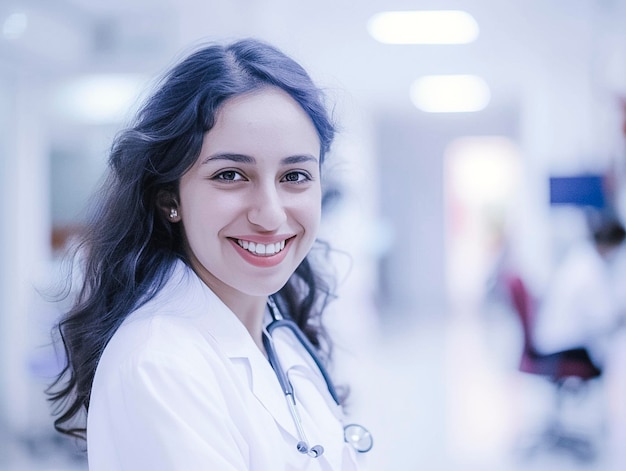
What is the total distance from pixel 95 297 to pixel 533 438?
3.26 meters

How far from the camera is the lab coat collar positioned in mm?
975

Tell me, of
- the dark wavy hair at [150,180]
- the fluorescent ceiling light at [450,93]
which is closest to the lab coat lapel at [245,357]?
the dark wavy hair at [150,180]

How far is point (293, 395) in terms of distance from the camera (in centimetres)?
105

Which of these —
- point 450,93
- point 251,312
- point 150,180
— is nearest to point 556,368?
point 251,312

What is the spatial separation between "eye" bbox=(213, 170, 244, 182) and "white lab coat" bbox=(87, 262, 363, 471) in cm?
17

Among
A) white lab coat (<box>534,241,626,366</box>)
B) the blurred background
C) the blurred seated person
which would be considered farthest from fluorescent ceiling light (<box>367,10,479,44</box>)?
white lab coat (<box>534,241,626,366</box>)

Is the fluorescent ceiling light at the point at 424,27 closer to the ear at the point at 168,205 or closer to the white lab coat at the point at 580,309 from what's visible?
the white lab coat at the point at 580,309

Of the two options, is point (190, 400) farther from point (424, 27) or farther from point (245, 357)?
point (424, 27)

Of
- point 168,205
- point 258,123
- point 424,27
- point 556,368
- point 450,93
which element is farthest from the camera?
point 450,93

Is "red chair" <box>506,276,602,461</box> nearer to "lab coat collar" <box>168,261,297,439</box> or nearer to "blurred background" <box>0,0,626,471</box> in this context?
"blurred background" <box>0,0,626,471</box>

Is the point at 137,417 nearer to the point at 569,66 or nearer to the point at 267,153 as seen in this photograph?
the point at 267,153

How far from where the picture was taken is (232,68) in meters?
0.98

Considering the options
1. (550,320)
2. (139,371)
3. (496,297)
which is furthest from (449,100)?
(139,371)

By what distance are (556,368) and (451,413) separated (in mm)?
1033
